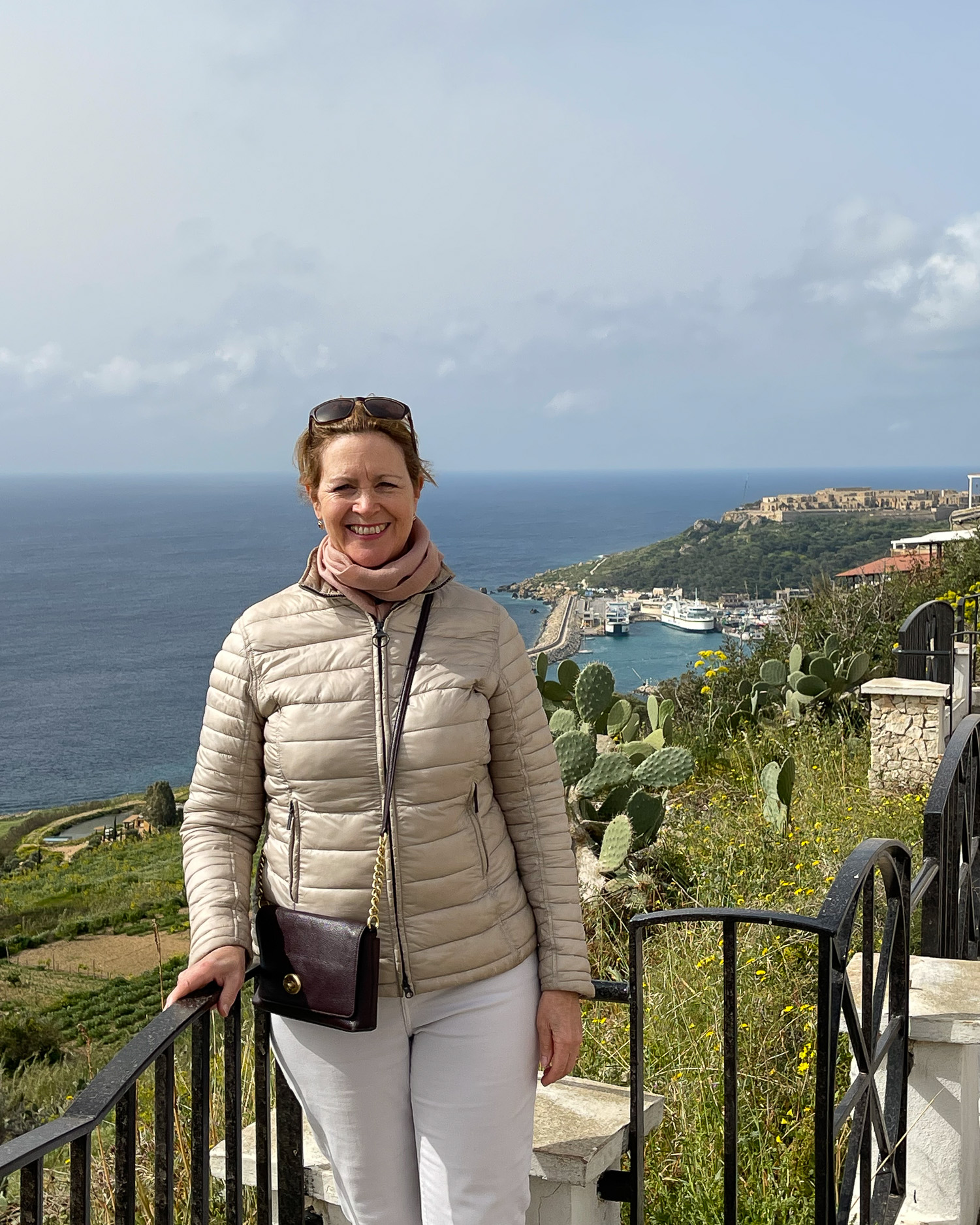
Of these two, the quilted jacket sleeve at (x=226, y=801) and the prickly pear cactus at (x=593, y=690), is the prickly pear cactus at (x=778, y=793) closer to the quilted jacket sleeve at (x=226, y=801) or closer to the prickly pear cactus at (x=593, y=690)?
the prickly pear cactus at (x=593, y=690)

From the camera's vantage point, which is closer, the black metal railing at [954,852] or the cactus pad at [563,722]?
the black metal railing at [954,852]

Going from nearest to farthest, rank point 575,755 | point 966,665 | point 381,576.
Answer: point 381,576 < point 575,755 < point 966,665

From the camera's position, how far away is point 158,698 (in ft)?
260

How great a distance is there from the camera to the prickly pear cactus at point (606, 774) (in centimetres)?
568

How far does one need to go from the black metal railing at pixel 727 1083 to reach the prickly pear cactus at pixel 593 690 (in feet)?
14.6

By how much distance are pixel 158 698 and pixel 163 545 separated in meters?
73.4

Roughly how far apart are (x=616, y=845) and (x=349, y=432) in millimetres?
3575

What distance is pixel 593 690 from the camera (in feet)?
22.5

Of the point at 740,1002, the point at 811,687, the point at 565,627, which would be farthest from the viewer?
the point at 565,627

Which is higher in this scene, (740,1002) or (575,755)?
(575,755)

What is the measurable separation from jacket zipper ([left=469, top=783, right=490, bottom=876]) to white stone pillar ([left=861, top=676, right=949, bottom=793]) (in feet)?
17.6

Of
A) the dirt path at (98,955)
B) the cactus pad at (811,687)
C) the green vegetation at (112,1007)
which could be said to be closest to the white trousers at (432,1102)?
the cactus pad at (811,687)

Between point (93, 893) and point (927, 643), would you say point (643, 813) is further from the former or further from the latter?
point (93, 893)

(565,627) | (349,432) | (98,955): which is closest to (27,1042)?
(98,955)
